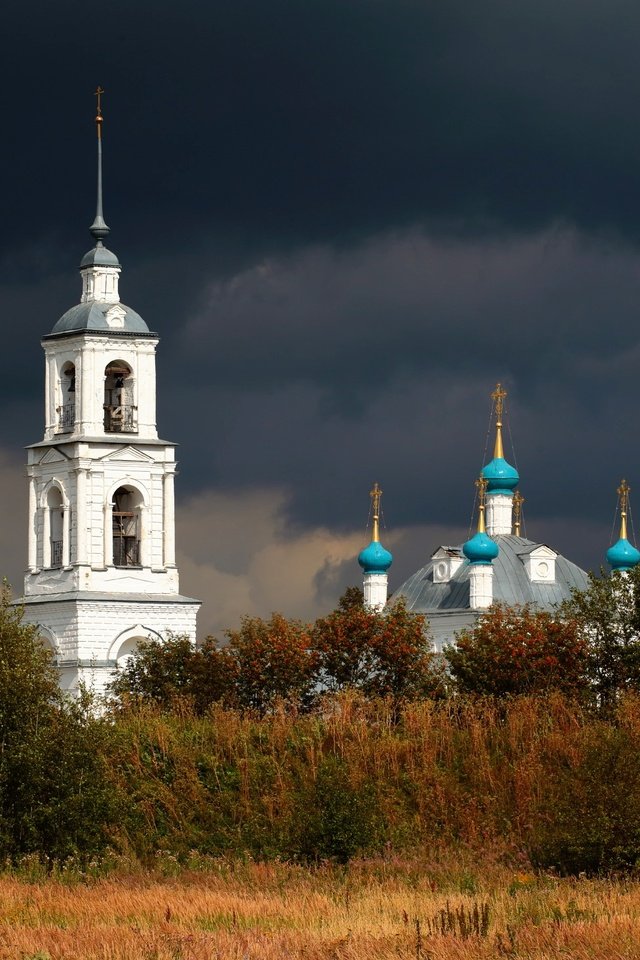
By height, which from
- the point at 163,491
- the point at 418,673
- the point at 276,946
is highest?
the point at 163,491

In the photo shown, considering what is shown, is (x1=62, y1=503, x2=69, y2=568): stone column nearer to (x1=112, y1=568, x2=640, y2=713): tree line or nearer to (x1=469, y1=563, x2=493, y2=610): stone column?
(x1=112, y1=568, x2=640, y2=713): tree line

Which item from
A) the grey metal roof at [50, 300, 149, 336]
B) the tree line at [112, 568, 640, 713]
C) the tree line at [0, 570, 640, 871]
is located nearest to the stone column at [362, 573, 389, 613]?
the grey metal roof at [50, 300, 149, 336]

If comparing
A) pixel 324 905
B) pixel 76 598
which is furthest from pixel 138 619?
pixel 324 905

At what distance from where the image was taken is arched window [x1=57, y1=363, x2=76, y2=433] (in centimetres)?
8144

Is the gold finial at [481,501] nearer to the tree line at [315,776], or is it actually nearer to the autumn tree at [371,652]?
the autumn tree at [371,652]

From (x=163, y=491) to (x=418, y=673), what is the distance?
2124cm

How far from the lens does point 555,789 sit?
125 feet

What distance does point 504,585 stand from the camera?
95.2 metres

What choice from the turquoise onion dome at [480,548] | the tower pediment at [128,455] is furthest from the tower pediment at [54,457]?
the turquoise onion dome at [480,548]

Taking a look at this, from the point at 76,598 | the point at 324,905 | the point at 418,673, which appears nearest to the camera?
the point at 324,905

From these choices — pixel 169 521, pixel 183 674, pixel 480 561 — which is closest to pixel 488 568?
pixel 480 561

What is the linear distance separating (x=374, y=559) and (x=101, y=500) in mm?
20658

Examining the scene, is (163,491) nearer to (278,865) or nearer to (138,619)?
(138,619)

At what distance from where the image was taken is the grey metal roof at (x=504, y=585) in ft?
311
